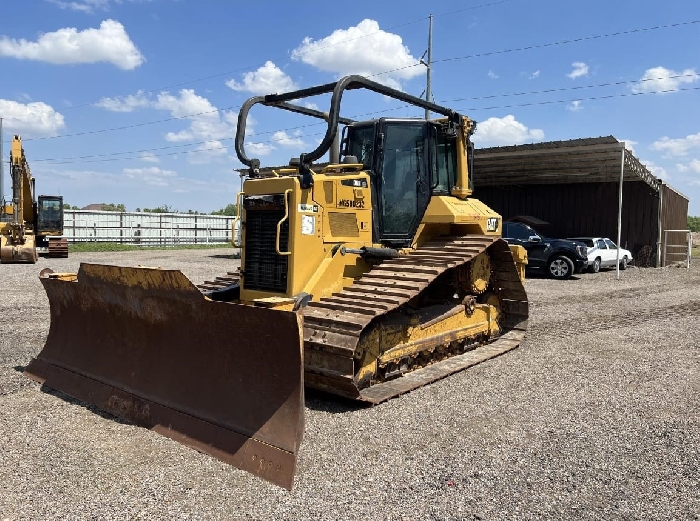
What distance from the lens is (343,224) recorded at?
6.07 metres

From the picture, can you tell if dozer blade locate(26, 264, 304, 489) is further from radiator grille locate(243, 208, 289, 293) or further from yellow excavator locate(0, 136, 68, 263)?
yellow excavator locate(0, 136, 68, 263)

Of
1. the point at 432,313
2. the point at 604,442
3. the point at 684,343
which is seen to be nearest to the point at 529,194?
the point at 684,343

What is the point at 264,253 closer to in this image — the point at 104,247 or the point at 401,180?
the point at 401,180

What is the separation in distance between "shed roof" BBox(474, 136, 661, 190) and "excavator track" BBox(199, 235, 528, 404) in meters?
11.9

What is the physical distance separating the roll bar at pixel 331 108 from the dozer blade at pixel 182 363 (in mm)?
1751

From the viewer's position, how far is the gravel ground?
3.30m

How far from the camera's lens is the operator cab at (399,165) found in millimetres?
6508

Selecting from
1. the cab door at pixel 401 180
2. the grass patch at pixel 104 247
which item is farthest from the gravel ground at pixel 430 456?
the grass patch at pixel 104 247

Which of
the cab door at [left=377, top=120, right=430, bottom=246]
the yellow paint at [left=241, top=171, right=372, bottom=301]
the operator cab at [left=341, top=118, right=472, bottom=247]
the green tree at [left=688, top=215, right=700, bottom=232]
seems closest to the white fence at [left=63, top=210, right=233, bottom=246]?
the operator cab at [left=341, top=118, right=472, bottom=247]

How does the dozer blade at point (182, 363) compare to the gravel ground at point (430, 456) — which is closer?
the gravel ground at point (430, 456)

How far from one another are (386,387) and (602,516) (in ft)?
8.16

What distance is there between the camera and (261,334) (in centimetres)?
426

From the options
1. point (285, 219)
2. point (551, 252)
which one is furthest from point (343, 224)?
point (551, 252)

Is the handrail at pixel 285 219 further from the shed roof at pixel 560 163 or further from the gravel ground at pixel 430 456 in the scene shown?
the shed roof at pixel 560 163
